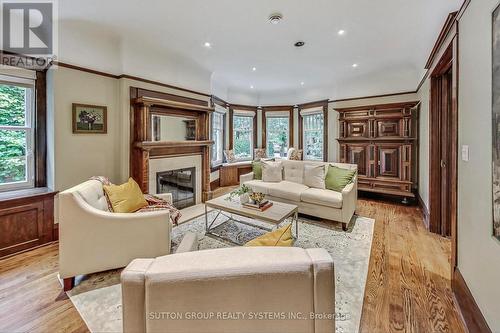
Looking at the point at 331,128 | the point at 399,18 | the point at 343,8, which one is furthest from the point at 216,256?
the point at 331,128

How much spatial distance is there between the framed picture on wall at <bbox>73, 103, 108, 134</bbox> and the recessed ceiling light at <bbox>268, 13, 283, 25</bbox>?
2598 millimetres

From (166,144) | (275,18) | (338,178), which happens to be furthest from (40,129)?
(338,178)

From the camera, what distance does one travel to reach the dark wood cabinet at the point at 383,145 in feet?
14.9

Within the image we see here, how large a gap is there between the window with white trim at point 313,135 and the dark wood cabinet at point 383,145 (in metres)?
0.91

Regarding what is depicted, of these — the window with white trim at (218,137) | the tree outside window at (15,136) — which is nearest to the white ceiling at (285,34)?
the tree outside window at (15,136)

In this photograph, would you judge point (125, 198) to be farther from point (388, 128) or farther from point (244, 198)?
point (388, 128)

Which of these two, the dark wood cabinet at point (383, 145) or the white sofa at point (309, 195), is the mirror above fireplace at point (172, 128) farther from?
the dark wood cabinet at point (383, 145)

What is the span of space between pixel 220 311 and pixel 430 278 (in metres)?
2.37

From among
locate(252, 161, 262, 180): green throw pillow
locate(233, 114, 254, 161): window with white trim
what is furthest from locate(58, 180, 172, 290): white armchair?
locate(233, 114, 254, 161): window with white trim

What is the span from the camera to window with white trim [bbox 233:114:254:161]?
22.3 feet

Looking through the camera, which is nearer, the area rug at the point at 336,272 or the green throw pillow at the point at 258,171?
the area rug at the point at 336,272

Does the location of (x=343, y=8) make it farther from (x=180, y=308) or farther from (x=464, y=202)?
(x=180, y=308)

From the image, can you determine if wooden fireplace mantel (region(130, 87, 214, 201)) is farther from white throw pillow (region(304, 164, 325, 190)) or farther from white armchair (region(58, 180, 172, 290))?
white throw pillow (region(304, 164, 325, 190))

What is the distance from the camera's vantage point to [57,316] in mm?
1752
